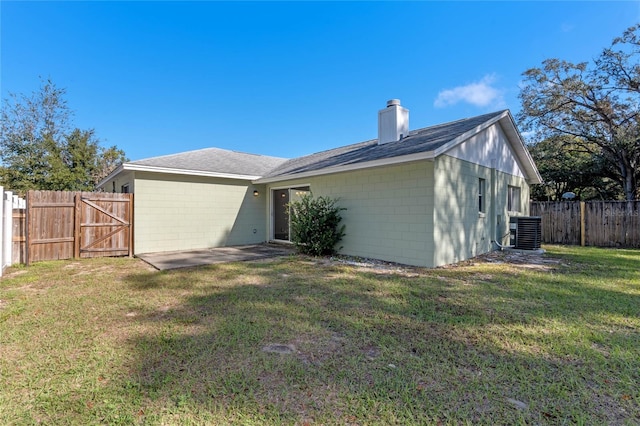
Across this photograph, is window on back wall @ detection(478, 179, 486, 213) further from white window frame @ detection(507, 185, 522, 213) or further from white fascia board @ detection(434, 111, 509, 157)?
white window frame @ detection(507, 185, 522, 213)

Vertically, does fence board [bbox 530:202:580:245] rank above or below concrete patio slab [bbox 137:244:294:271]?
above

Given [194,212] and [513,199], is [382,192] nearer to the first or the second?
[194,212]

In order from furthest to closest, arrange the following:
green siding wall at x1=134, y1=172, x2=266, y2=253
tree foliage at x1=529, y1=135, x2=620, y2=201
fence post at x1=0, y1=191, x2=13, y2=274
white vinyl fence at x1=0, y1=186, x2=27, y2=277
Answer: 1. tree foliage at x1=529, y1=135, x2=620, y2=201
2. green siding wall at x1=134, y1=172, x2=266, y2=253
3. fence post at x1=0, y1=191, x2=13, y2=274
4. white vinyl fence at x1=0, y1=186, x2=27, y2=277

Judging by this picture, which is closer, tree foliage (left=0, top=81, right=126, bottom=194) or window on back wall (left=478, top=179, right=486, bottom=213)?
window on back wall (left=478, top=179, right=486, bottom=213)

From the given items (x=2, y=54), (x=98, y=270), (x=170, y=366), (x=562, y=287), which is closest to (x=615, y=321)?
(x=562, y=287)

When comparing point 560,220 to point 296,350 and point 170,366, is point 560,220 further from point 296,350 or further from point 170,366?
point 170,366

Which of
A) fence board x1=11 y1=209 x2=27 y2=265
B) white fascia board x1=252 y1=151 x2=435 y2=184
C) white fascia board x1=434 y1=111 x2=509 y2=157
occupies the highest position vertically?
white fascia board x1=434 y1=111 x2=509 y2=157

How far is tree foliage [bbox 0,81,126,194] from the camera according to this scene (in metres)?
20.1

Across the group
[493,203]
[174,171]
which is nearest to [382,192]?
[493,203]

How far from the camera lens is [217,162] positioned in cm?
1111

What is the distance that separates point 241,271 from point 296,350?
12.2ft

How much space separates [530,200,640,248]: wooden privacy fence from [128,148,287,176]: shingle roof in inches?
454

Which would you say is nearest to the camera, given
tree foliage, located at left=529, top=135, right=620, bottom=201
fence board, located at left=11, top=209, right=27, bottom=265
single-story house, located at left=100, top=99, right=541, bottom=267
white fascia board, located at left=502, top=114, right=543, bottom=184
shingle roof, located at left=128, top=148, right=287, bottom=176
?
single-story house, located at left=100, top=99, right=541, bottom=267

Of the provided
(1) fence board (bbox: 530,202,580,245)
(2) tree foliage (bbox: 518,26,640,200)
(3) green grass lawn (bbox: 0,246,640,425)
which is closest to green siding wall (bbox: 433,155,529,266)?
(3) green grass lawn (bbox: 0,246,640,425)
